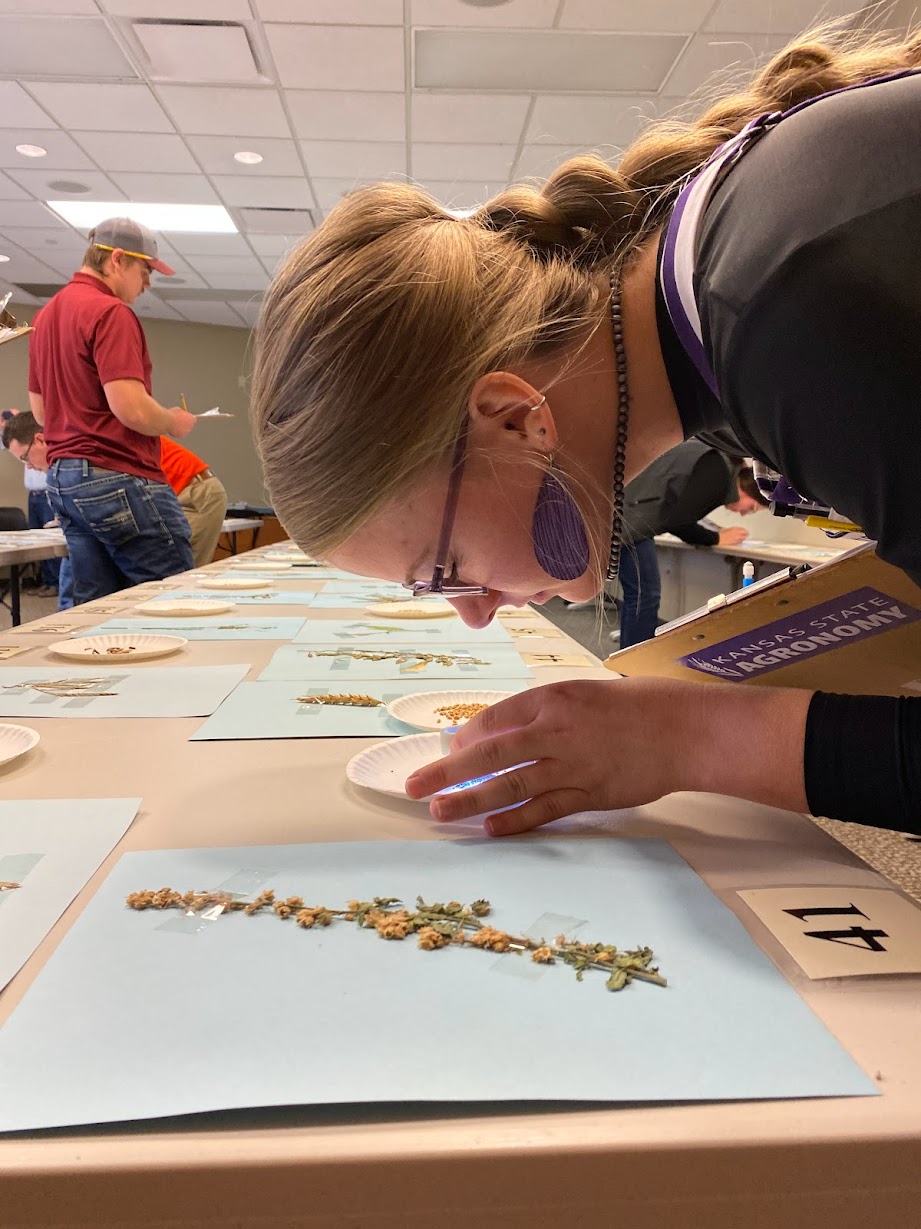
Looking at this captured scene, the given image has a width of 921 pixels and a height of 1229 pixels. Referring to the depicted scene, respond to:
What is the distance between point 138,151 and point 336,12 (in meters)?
1.73

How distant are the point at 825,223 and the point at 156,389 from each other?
8793 millimetres

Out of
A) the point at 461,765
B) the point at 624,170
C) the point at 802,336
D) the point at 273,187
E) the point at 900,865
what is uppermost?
the point at 273,187

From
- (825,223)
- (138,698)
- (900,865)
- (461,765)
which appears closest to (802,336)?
(825,223)

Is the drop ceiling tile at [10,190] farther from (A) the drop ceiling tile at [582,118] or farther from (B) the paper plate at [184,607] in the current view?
(B) the paper plate at [184,607]

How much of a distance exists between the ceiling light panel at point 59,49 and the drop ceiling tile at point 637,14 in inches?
69.0

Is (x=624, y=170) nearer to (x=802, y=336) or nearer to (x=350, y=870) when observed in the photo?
(x=802, y=336)

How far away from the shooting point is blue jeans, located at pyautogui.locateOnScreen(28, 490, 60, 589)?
5.82m

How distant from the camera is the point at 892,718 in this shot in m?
0.50

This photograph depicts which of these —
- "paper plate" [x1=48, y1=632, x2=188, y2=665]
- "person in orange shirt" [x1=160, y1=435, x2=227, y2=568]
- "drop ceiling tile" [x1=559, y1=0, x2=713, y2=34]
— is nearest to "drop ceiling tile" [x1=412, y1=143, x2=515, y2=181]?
"drop ceiling tile" [x1=559, y1=0, x2=713, y2=34]

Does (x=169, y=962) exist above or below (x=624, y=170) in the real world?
below

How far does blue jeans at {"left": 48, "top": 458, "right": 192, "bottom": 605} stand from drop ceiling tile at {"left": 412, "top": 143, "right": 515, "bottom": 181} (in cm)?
276

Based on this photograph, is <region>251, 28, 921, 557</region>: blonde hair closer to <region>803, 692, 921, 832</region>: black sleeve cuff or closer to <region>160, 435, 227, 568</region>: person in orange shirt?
<region>803, 692, 921, 832</region>: black sleeve cuff

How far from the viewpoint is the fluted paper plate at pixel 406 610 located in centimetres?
155

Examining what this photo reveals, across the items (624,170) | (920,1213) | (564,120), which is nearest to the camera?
(920,1213)
